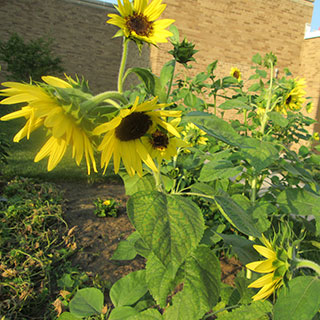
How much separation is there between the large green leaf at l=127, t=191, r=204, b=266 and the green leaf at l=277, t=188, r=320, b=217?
0.43m

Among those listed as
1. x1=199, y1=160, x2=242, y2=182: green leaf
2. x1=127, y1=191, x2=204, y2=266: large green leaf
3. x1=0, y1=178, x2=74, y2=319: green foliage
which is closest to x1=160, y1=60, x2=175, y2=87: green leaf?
x1=127, y1=191, x2=204, y2=266: large green leaf

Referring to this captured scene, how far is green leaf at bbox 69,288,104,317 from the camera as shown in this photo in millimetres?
764

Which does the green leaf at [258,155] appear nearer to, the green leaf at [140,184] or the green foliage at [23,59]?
the green leaf at [140,184]

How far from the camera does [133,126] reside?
517 millimetres

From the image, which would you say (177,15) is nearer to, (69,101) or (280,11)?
(280,11)

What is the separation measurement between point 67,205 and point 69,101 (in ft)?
7.04

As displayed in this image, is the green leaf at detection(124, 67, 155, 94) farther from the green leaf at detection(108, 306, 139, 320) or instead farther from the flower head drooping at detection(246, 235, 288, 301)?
the green leaf at detection(108, 306, 139, 320)

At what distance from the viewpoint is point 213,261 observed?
0.62 meters

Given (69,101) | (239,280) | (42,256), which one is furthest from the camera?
(42,256)

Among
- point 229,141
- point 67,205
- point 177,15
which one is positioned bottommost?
point 67,205

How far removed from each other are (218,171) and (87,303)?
0.56 m

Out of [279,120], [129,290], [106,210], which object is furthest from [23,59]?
[129,290]

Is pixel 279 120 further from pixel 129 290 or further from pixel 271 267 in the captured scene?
pixel 129 290

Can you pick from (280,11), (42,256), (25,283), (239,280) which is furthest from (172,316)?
(280,11)
